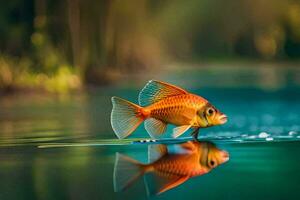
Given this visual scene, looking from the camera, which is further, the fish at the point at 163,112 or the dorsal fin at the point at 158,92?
the dorsal fin at the point at 158,92

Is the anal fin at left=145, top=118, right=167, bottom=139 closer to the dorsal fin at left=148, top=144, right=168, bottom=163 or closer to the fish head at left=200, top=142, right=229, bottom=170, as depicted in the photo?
the dorsal fin at left=148, top=144, right=168, bottom=163

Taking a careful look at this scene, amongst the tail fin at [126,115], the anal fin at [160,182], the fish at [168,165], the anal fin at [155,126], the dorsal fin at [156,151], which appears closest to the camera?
the anal fin at [160,182]

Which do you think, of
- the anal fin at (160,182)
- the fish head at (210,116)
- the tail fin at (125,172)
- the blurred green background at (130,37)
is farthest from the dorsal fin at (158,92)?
the blurred green background at (130,37)

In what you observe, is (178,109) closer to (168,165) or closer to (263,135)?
(168,165)

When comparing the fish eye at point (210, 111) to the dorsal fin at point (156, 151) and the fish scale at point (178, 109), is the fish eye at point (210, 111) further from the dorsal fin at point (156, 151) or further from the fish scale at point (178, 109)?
the dorsal fin at point (156, 151)

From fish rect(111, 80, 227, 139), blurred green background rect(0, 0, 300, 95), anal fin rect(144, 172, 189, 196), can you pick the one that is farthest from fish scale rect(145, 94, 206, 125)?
blurred green background rect(0, 0, 300, 95)
